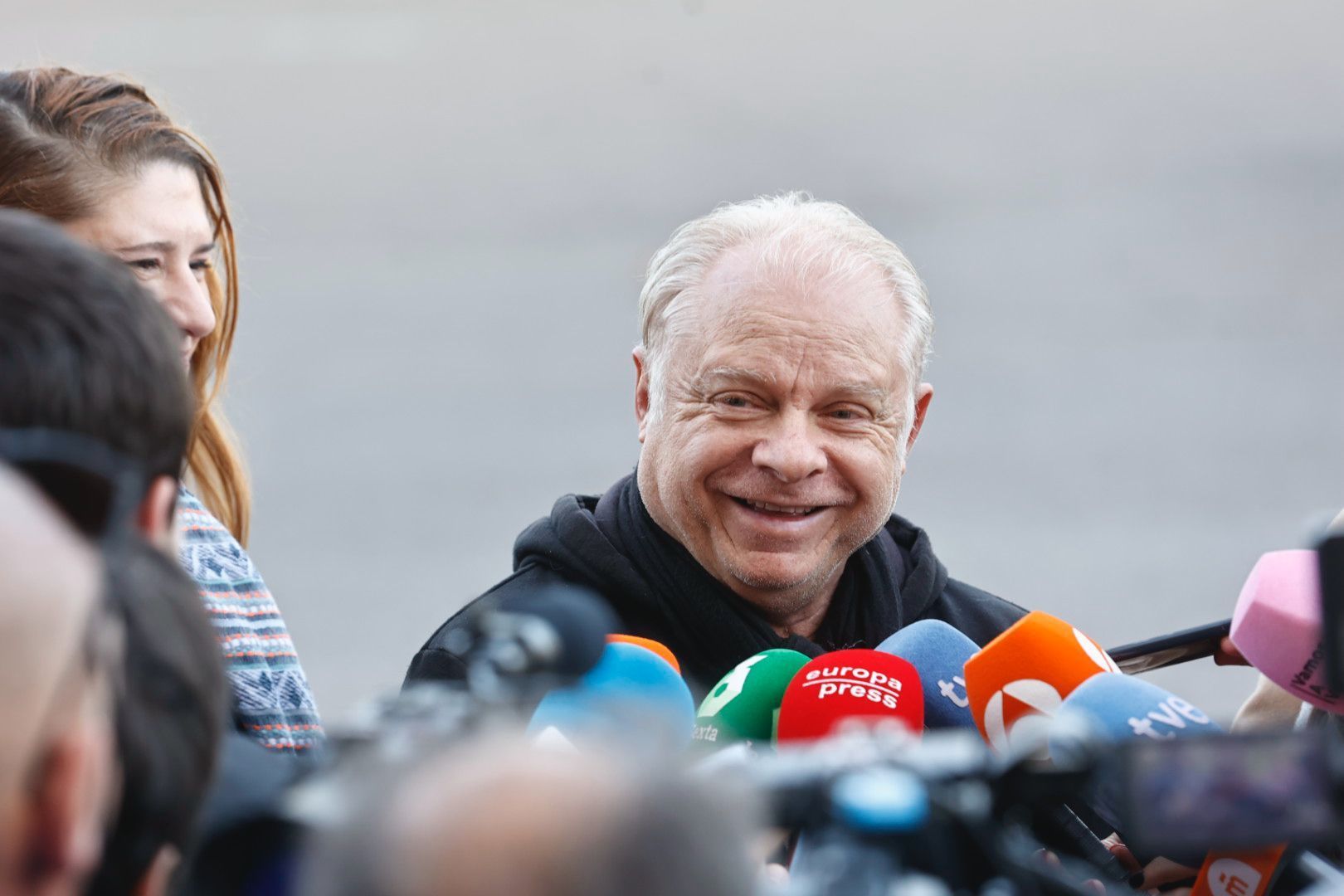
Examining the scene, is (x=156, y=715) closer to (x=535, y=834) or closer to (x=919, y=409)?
(x=535, y=834)

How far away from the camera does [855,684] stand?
1.30 m

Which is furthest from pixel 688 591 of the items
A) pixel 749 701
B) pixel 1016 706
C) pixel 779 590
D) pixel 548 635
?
pixel 548 635

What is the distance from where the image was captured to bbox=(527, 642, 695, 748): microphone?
532mm

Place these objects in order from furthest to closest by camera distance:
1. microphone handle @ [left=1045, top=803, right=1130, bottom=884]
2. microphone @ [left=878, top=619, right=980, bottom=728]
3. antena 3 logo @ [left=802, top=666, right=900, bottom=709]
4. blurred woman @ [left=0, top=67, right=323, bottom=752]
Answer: blurred woman @ [left=0, top=67, right=323, bottom=752] < microphone @ [left=878, top=619, right=980, bottom=728] < antena 3 logo @ [left=802, top=666, right=900, bottom=709] < microphone handle @ [left=1045, top=803, right=1130, bottom=884]

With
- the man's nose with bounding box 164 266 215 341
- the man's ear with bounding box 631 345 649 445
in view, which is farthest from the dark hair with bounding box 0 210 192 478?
the man's ear with bounding box 631 345 649 445

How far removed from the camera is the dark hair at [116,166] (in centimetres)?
157

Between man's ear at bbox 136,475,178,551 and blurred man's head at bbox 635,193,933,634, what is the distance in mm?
1112

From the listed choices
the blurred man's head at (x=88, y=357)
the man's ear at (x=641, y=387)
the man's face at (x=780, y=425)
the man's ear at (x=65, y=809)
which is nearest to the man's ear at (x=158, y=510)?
the blurred man's head at (x=88, y=357)

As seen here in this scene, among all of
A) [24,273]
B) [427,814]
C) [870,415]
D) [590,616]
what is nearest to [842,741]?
[590,616]

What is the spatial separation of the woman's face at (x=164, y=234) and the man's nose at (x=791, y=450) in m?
0.65

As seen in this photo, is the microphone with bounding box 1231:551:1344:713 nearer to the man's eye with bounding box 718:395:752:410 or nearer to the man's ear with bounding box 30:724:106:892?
the man's eye with bounding box 718:395:752:410

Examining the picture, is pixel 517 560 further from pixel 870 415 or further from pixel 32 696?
pixel 32 696

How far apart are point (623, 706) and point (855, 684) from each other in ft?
2.54

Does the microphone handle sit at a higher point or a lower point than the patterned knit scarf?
higher
